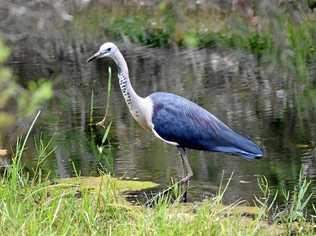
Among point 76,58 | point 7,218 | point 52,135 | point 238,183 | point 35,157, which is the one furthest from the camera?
point 76,58

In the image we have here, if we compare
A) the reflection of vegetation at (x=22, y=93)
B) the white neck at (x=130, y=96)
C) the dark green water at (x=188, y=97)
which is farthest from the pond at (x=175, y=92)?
the reflection of vegetation at (x=22, y=93)

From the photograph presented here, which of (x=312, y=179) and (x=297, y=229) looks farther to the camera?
(x=312, y=179)

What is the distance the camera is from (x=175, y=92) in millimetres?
11453

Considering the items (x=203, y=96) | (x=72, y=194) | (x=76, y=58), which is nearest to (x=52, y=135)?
(x=203, y=96)

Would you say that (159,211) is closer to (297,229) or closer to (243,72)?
(297,229)

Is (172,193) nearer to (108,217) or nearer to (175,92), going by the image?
(108,217)

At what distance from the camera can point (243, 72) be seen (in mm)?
12680

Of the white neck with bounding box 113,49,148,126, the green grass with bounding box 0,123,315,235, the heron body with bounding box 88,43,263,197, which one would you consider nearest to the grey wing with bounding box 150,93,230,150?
the heron body with bounding box 88,43,263,197

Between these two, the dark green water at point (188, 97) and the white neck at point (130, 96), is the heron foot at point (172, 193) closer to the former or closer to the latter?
the dark green water at point (188, 97)

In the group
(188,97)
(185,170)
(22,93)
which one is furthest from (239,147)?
(188,97)

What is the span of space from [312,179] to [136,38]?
25.8 feet

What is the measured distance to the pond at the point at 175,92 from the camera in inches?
306

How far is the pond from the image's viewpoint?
7.77 meters

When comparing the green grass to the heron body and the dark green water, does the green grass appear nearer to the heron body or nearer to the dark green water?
the dark green water
